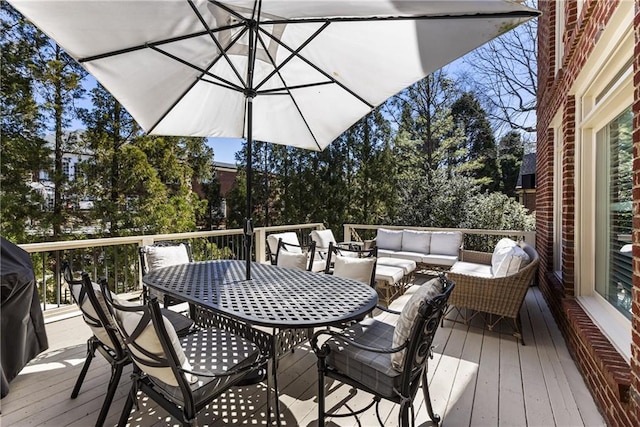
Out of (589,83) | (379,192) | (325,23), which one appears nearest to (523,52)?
(379,192)

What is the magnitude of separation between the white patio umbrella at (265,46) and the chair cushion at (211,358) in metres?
0.73

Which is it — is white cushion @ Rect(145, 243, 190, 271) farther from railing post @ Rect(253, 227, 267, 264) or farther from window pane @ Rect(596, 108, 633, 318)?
window pane @ Rect(596, 108, 633, 318)

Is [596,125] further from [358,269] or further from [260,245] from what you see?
[260,245]

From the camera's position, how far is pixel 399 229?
7.12 metres

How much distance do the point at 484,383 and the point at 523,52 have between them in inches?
505

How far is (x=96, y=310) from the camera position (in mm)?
1831

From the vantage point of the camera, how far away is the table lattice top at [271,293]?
189cm

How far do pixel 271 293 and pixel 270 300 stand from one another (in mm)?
171

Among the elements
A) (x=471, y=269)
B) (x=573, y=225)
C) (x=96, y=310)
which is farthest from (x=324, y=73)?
(x=471, y=269)

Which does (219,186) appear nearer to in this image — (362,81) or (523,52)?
(362,81)

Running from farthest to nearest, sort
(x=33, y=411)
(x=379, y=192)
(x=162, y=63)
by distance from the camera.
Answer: (x=379, y=192) → (x=162, y=63) → (x=33, y=411)

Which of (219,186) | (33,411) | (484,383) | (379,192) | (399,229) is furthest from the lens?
(219,186)

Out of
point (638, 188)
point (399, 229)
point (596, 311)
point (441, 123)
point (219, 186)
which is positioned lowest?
point (596, 311)

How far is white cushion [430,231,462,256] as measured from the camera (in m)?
5.98
